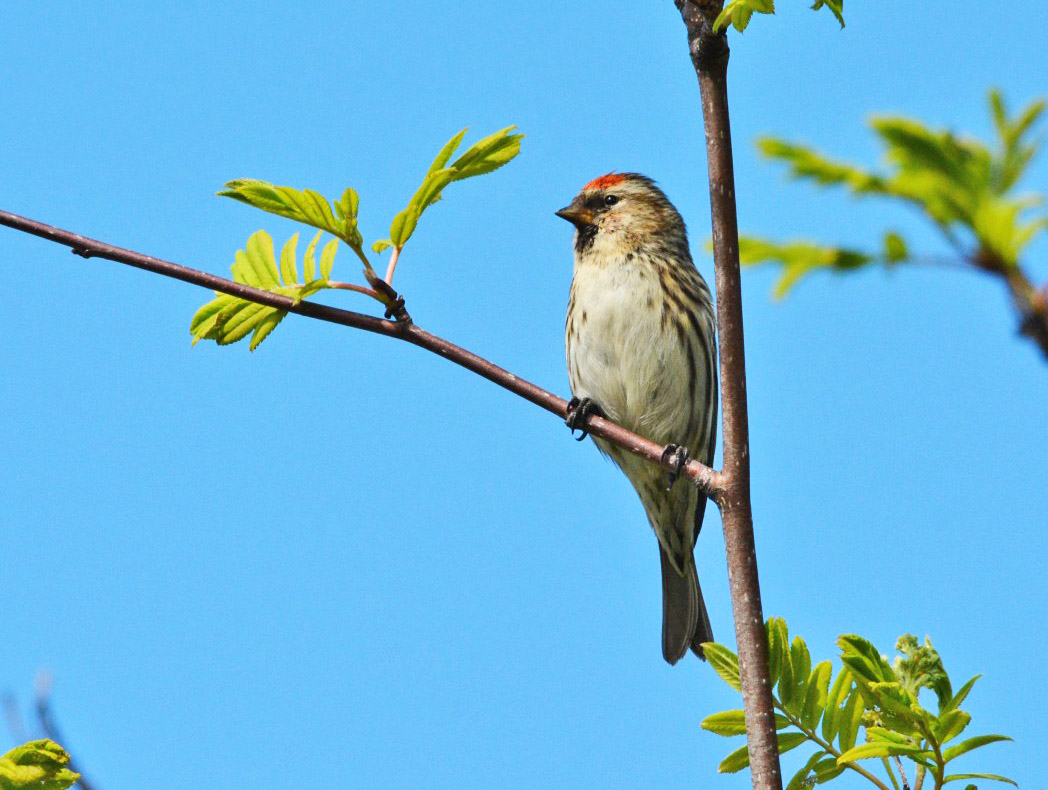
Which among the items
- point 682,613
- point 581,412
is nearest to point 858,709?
point 581,412

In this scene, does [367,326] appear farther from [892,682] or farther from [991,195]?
[991,195]

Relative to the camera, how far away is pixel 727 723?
262 centimetres

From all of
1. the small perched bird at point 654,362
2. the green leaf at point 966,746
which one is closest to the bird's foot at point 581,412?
the small perched bird at point 654,362

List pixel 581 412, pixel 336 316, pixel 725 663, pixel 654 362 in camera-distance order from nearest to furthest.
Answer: pixel 725 663 < pixel 336 316 < pixel 581 412 < pixel 654 362

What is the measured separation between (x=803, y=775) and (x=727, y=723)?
0.61 feet

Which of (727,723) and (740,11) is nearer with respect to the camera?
(740,11)

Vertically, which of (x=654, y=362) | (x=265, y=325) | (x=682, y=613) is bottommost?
(x=265, y=325)

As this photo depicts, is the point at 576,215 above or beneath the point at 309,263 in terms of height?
above

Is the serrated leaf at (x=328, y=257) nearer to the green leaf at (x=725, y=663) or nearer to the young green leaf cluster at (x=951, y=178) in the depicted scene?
the green leaf at (x=725, y=663)

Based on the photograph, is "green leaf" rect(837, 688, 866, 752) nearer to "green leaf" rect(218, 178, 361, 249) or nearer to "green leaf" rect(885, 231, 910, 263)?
"green leaf" rect(218, 178, 361, 249)

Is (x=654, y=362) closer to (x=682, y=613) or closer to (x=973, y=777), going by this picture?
(x=682, y=613)

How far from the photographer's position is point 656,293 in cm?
639

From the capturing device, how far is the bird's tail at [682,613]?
6137 millimetres

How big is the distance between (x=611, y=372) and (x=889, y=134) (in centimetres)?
548
